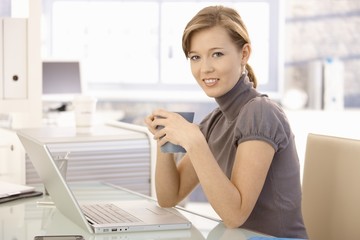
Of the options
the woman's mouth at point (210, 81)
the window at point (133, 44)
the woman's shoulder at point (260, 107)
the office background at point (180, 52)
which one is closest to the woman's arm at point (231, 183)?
the woman's shoulder at point (260, 107)

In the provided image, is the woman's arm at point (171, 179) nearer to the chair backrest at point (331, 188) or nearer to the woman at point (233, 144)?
the woman at point (233, 144)

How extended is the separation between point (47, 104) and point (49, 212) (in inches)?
110

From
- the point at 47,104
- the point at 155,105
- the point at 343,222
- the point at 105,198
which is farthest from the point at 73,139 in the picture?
the point at 155,105

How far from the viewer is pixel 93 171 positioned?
2.54 m

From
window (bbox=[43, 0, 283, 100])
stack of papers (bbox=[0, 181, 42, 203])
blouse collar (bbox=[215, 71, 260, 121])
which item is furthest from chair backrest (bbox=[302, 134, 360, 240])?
window (bbox=[43, 0, 283, 100])

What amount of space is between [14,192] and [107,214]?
16.8 inches

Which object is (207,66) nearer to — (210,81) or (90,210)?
(210,81)

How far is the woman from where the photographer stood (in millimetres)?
1666

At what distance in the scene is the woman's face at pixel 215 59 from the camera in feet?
6.04

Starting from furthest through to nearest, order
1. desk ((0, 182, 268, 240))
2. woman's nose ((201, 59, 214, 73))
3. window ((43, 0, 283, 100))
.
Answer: window ((43, 0, 283, 100))
woman's nose ((201, 59, 214, 73))
desk ((0, 182, 268, 240))

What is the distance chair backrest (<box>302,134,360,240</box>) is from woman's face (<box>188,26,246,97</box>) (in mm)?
308

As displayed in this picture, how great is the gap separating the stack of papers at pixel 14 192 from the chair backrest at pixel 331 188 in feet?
2.62

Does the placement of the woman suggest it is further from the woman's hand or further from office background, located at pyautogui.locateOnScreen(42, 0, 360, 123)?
office background, located at pyautogui.locateOnScreen(42, 0, 360, 123)

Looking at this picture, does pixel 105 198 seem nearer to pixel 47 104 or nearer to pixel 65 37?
pixel 47 104
